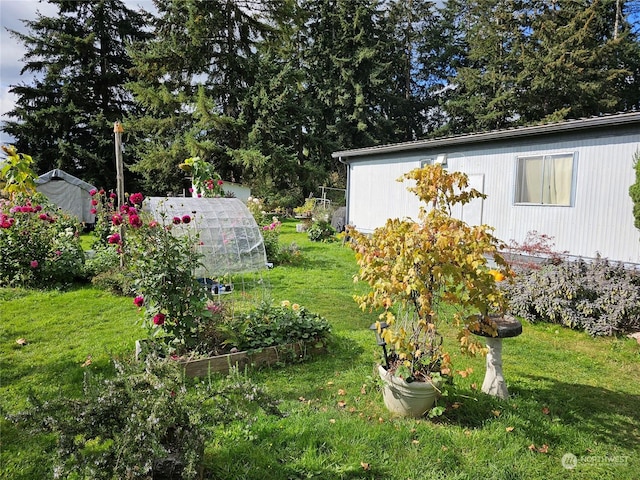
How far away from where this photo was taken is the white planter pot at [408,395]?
2779mm

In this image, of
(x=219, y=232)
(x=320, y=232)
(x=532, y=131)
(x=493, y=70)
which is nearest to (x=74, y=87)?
(x=320, y=232)

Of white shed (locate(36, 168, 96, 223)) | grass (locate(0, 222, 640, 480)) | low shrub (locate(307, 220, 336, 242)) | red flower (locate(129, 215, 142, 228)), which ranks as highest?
white shed (locate(36, 168, 96, 223))

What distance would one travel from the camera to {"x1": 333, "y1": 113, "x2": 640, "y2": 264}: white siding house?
6598 millimetres

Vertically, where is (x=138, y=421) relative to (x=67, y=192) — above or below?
below

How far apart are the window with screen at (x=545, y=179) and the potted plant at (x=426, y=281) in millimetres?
5686

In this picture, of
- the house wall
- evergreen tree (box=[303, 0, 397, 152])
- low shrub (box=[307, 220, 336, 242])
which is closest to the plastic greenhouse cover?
the house wall

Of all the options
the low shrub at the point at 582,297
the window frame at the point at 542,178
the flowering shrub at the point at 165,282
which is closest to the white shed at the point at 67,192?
the flowering shrub at the point at 165,282

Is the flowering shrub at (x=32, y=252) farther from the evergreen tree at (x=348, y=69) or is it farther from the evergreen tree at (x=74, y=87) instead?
the evergreen tree at (x=348, y=69)

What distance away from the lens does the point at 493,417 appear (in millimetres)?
2918

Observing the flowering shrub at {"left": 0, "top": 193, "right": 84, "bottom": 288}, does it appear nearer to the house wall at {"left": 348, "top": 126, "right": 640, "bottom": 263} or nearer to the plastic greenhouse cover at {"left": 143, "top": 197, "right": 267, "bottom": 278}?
the plastic greenhouse cover at {"left": 143, "top": 197, "right": 267, "bottom": 278}

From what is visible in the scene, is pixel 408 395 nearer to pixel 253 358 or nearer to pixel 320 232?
pixel 253 358

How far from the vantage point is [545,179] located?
25.2ft

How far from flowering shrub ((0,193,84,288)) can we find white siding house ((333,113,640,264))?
8072mm

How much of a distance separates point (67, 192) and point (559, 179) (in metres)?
15.2
